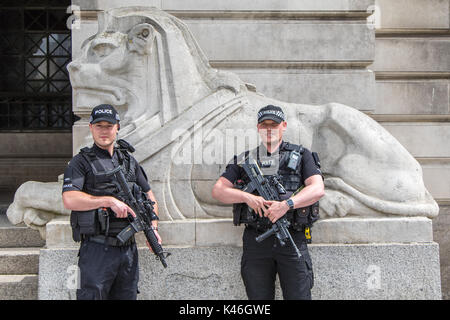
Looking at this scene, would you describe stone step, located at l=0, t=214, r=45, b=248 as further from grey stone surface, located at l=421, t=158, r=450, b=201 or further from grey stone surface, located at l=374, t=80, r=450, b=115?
grey stone surface, located at l=421, t=158, r=450, b=201

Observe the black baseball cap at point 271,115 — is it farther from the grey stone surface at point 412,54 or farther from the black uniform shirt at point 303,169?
the grey stone surface at point 412,54

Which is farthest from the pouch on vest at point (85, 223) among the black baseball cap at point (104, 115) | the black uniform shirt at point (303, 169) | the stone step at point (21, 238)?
the stone step at point (21, 238)

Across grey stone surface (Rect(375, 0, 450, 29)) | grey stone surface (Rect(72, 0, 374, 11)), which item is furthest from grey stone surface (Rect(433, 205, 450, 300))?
grey stone surface (Rect(72, 0, 374, 11))

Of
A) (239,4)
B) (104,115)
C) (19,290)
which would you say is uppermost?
(239,4)

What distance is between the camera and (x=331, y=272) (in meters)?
5.30

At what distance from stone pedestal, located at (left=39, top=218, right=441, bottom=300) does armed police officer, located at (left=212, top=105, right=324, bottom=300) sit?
861 mm

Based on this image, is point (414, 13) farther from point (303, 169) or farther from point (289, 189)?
point (289, 189)

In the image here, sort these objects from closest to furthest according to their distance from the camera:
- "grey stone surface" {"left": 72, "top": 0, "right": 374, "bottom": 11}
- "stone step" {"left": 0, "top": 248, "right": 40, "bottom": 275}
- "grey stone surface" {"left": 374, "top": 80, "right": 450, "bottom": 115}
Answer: "stone step" {"left": 0, "top": 248, "right": 40, "bottom": 275} < "grey stone surface" {"left": 72, "top": 0, "right": 374, "bottom": 11} < "grey stone surface" {"left": 374, "top": 80, "right": 450, "bottom": 115}

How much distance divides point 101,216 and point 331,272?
2.43 m

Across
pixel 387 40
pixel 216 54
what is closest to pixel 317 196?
pixel 216 54

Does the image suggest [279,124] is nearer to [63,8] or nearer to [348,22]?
[348,22]

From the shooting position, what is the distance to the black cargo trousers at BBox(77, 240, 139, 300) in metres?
4.01

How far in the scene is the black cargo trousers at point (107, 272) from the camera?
401 centimetres

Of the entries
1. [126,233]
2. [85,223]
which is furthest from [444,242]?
[85,223]
